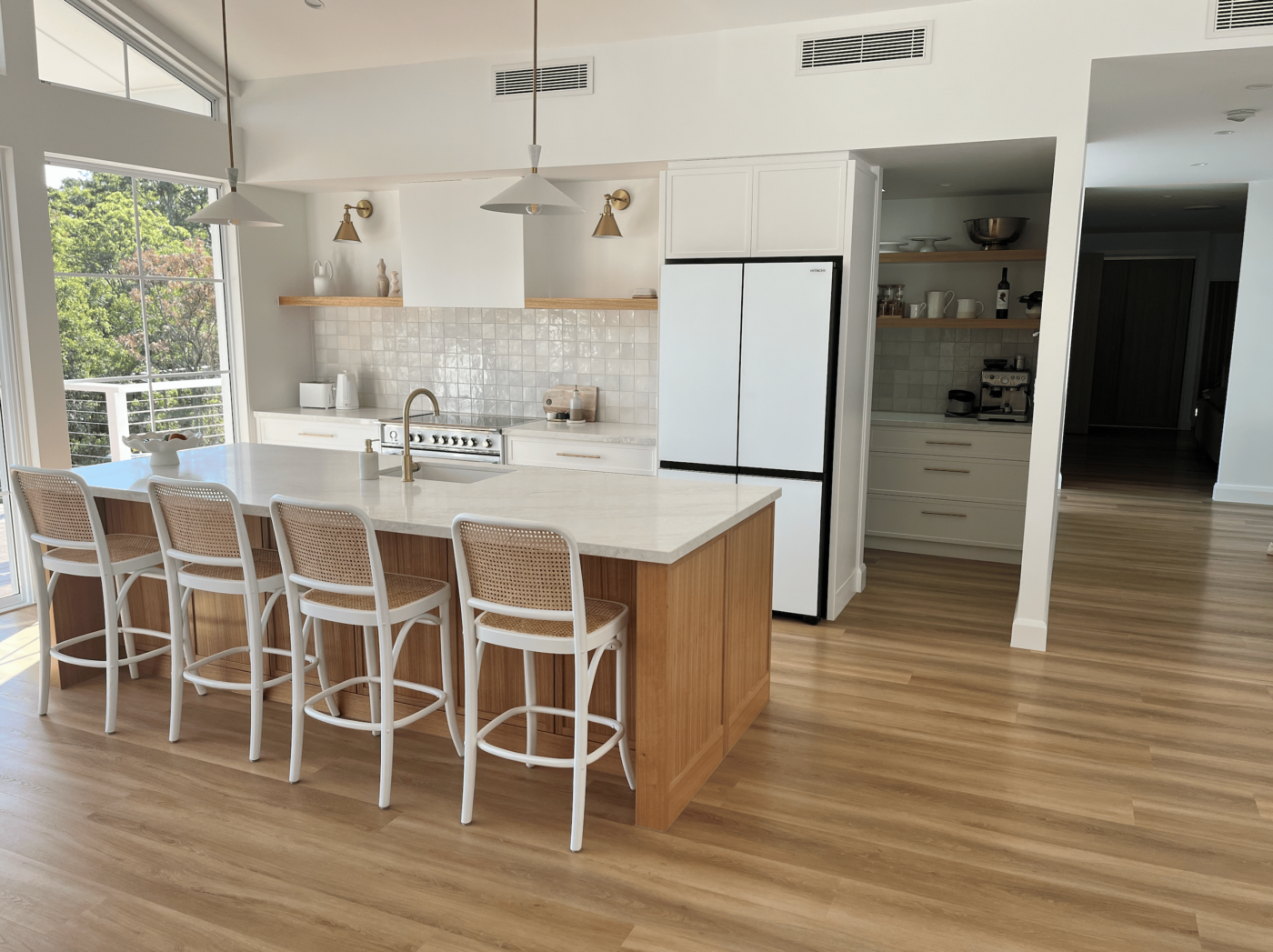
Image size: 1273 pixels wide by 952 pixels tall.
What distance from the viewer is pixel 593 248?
577cm

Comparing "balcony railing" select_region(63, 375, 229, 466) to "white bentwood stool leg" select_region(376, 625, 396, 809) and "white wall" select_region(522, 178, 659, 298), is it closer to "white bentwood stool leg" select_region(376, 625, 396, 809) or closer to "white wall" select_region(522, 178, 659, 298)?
"white wall" select_region(522, 178, 659, 298)

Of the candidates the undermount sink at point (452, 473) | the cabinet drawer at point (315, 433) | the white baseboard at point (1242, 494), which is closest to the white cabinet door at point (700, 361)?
the undermount sink at point (452, 473)

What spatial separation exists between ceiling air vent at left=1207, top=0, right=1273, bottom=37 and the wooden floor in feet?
8.62

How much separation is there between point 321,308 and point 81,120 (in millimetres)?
1989

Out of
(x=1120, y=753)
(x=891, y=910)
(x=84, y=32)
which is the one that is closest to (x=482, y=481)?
(x=891, y=910)

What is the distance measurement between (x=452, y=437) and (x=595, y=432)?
880mm

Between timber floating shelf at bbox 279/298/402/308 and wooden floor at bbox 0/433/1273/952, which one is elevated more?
timber floating shelf at bbox 279/298/402/308

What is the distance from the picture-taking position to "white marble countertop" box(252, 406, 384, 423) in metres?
5.96

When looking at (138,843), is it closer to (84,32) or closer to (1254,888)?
(1254,888)

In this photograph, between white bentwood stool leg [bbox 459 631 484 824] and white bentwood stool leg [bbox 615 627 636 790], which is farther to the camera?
white bentwood stool leg [bbox 615 627 636 790]

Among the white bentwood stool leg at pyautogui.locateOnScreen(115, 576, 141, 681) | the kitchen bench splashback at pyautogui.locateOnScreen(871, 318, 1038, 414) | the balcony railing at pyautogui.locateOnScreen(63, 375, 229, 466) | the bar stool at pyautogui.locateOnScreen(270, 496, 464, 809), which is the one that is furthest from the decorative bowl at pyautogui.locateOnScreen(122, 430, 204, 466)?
the kitchen bench splashback at pyautogui.locateOnScreen(871, 318, 1038, 414)

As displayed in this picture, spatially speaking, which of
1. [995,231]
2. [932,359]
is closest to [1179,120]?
[995,231]

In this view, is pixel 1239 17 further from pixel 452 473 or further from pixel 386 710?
pixel 386 710

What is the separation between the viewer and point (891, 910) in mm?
2398
